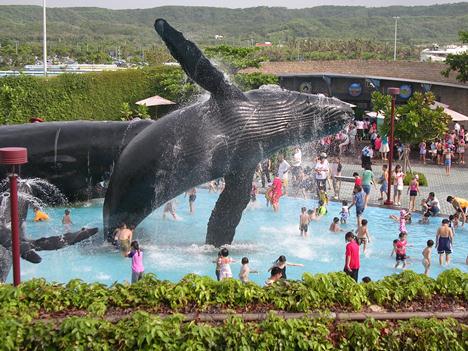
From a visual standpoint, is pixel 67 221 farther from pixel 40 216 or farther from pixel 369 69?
pixel 369 69

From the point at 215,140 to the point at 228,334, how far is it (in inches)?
270

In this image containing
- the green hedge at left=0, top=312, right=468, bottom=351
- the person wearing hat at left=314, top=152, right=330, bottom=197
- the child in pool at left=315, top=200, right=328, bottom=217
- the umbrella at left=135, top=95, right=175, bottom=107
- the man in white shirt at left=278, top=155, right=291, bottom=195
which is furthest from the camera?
the umbrella at left=135, top=95, right=175, bottom=107

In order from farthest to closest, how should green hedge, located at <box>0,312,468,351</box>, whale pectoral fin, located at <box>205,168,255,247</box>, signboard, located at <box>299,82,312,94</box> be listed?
signboard, located at <box>299,82,312,94</box> → whale pectoral fin, located at <box>205,168,255,247</box> → green hedge, located at <box>0,312,468,351</box>

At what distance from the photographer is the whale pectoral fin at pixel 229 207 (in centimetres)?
1546

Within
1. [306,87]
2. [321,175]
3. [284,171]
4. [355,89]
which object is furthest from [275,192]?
[306,87]

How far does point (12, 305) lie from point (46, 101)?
2690 cm

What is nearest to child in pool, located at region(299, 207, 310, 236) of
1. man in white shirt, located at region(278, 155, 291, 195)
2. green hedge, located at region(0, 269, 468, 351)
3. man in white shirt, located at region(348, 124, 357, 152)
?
man in white shirt, located at region(278, 155, 291, 195)

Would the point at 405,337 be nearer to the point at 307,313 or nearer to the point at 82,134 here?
the point at 307,313

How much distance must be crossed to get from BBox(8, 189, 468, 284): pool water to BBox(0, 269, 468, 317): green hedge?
550 cm

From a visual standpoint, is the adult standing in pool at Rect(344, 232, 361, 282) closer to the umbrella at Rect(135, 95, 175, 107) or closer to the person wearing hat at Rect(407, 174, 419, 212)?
the person wearing hat at Rect(407, 174, 419, 212)

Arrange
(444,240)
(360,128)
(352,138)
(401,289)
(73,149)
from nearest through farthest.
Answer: (401,289) < (444,240) < (73,149) < (352,138) < (360,128)

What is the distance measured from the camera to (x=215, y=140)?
1463 cm

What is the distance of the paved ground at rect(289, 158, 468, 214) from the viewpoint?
978 inches

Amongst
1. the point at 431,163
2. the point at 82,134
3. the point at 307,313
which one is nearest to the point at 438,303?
the point at 307,313
